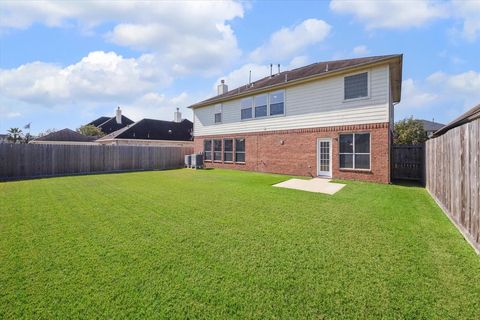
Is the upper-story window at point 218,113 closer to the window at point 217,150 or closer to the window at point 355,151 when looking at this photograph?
the window at point 217,150

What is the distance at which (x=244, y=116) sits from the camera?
1681 cm

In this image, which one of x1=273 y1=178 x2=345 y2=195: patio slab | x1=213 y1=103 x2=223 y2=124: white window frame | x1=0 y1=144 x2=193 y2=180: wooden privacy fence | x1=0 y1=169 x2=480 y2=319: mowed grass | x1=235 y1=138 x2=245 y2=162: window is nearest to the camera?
x1=0 y1=169 x2=480 y2=319: mowed grass

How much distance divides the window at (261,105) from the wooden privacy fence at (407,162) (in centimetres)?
753

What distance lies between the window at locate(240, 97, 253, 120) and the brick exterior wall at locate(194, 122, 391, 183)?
1294 millimetres

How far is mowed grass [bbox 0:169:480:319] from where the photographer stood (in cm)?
251

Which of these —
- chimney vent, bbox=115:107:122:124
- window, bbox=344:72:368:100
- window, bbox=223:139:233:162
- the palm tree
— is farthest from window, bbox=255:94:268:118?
the palm tree

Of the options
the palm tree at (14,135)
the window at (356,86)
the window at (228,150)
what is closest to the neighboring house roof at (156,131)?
the window at (228,150)

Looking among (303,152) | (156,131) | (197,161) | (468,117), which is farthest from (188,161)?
(468,117)

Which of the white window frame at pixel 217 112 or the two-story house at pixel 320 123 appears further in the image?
the white window frame at pixel 217 112

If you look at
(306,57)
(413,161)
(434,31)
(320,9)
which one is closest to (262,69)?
(306,57)

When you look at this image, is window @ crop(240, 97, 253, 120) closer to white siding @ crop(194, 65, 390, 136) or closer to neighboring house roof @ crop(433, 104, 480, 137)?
white siding @ crop(194, 65, 390, 136)

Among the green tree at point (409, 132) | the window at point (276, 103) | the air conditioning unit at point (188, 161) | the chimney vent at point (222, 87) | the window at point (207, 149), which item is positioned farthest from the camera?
the green tree at point (409, 132)

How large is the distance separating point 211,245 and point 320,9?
11.4 meters

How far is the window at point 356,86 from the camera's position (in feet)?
36.6
